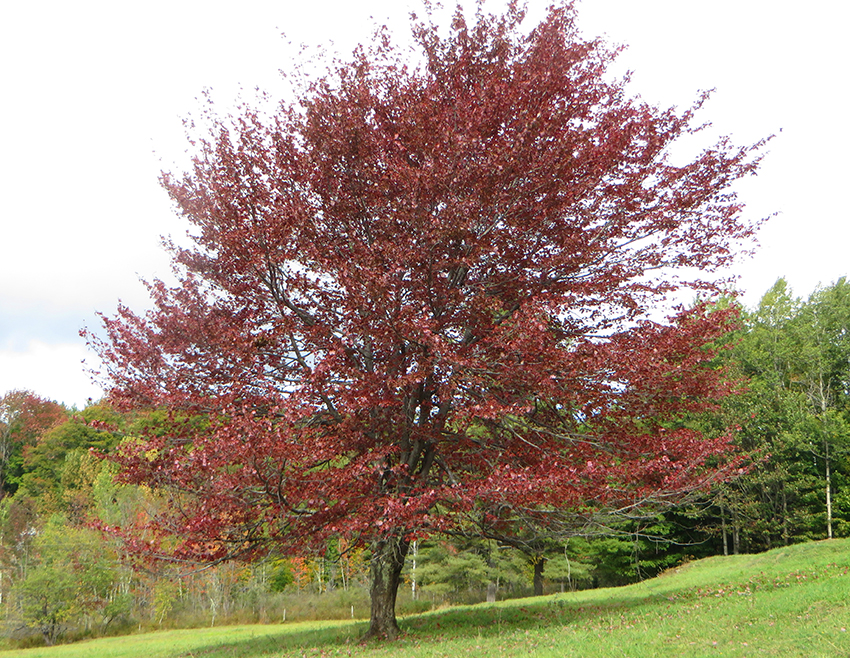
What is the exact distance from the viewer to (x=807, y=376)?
106 ft

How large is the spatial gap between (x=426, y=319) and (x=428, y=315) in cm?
107

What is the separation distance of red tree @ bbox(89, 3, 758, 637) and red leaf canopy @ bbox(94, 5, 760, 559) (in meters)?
0.05

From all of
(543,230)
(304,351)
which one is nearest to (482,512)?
(304,351)

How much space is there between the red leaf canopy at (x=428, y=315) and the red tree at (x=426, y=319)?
46 millimetres

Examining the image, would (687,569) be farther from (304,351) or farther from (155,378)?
(155,378)

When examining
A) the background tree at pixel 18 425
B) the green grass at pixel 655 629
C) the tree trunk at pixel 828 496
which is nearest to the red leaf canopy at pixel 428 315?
the green grass at pixel 655 629

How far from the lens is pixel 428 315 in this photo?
9.17m

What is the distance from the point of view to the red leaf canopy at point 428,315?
817 cm

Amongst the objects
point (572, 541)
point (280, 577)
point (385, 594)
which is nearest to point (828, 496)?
point (572, 541)

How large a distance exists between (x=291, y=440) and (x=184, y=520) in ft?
7.25

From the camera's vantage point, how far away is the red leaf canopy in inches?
322

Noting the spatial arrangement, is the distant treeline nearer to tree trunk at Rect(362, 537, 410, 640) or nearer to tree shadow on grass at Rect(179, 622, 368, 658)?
tree shadow on grass at Rect(179, 622, 368, 658)

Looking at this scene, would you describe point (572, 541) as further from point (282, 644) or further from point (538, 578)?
point (282, 644)

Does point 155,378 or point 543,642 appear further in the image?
point 155,378
